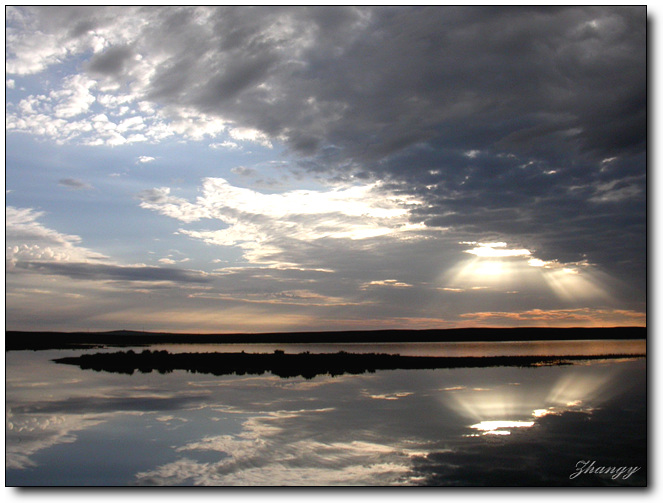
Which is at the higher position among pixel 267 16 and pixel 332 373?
pixel 267 16

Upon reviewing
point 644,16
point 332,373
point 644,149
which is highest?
point 644,16

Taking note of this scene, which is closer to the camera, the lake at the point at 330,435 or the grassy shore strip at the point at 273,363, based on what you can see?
the lake at the point at 330,435

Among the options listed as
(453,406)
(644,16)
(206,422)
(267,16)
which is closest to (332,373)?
(453,406)

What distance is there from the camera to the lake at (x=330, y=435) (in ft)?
38.5

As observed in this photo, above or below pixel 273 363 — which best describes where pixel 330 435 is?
above

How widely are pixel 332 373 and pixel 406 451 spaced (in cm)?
1892

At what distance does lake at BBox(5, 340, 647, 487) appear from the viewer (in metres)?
11.8

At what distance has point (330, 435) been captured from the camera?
14.5 m

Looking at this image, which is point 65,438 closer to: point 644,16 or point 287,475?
point 287,475

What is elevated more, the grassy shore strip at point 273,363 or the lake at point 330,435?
the lake at point 330,435

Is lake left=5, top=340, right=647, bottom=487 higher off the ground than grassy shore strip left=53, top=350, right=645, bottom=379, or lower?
higher

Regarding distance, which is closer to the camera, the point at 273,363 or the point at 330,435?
the point at 330,435

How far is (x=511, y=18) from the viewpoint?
14609mm

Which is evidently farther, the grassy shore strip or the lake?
the grassy shore strip
